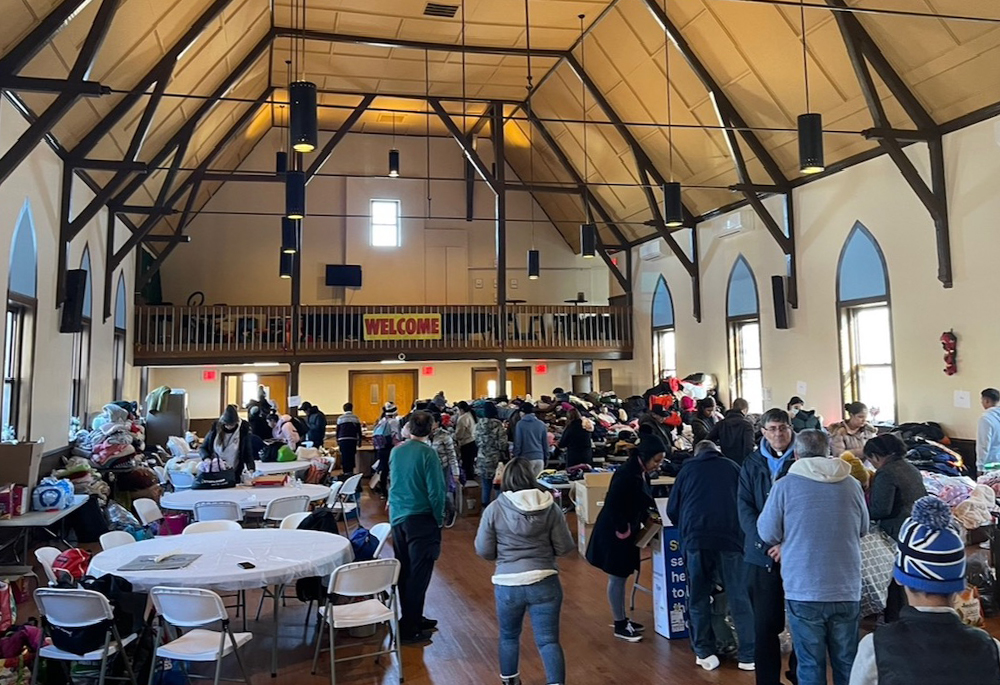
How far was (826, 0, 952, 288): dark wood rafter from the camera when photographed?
8609mm

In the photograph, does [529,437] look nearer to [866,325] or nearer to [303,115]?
[303,115]

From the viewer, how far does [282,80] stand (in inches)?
559

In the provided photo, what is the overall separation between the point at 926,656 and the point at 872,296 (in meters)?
9.38

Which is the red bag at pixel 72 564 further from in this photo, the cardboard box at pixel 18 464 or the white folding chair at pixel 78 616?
the cardboard box at pixel 18 464

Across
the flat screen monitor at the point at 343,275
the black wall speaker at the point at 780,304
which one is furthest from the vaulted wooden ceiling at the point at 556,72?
the flat screen monitor at the point at 343,275

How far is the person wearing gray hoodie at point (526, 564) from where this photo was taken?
3.66 metres

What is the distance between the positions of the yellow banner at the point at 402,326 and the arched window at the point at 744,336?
19.0 feet

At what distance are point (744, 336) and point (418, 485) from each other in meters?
9.70

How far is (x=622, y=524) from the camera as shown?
4.71 meters

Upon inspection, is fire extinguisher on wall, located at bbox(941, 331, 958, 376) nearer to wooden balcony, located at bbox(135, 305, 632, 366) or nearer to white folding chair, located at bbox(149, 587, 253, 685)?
wooden balcony, located at bbox(135, 305, 632, 366)

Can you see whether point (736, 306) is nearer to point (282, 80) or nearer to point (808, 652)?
point (282, 80)

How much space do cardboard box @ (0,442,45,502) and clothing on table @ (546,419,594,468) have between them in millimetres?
5294

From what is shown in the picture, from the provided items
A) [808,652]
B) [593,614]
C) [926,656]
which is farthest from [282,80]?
[926,656]

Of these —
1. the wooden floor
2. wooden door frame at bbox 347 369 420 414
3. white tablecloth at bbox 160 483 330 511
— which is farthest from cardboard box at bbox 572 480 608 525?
wooden door frame at bbox 347 369 420 414
